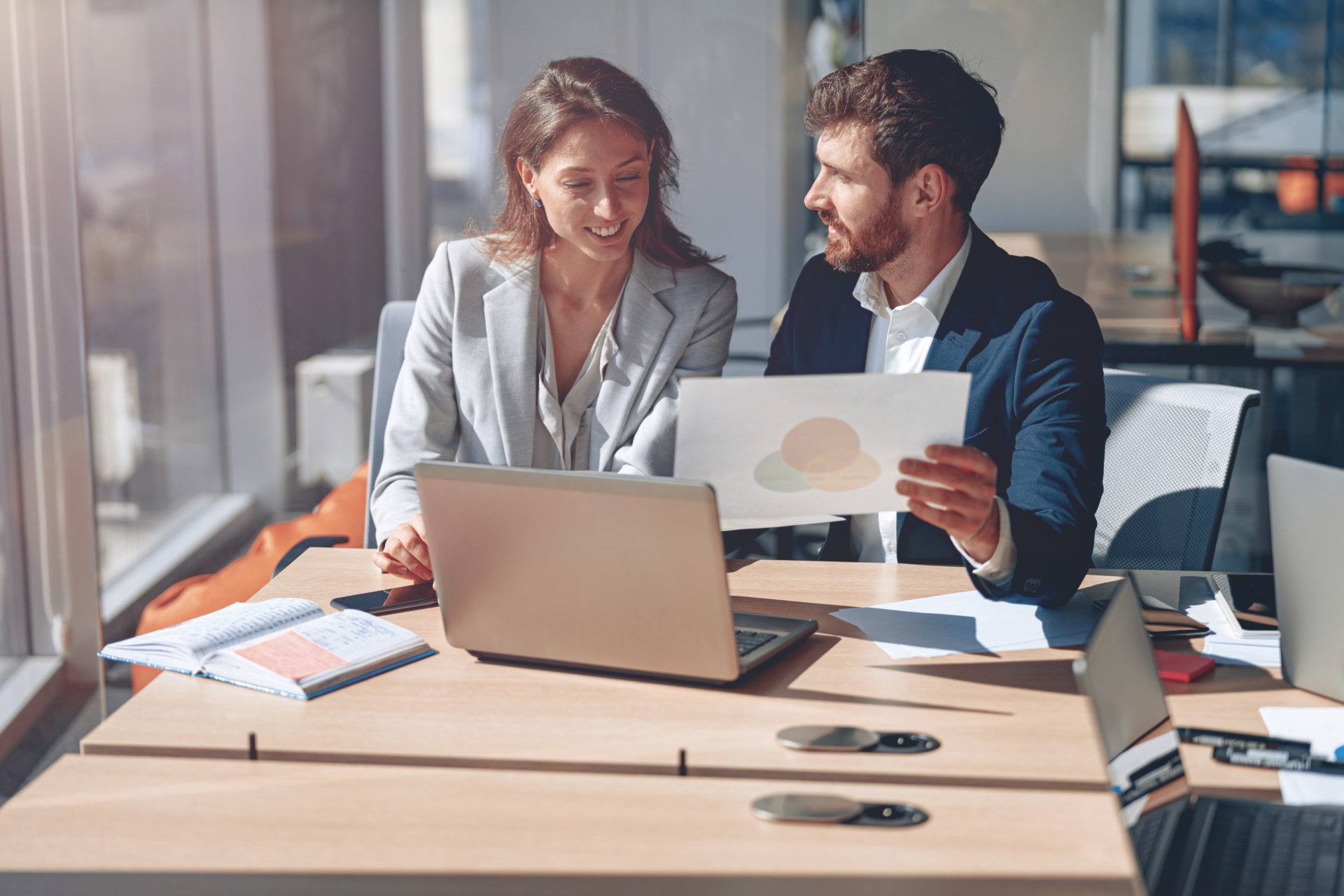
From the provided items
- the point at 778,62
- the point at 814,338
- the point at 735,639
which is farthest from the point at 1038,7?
the point at 735,639

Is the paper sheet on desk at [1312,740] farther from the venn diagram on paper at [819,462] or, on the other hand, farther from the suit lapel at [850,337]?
the suit lapel at [850,337]

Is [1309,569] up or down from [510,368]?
down

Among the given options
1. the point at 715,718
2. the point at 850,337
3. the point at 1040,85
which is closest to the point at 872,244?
the point at 850,337

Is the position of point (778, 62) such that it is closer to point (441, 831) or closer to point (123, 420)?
point (123, 420)

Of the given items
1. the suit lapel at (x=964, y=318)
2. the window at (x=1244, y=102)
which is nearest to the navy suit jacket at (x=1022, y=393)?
the suit lapel at (x=964, y=318)

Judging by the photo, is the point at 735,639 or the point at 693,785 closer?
the point at 693,785

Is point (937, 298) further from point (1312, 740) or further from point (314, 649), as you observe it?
point (314, 649)

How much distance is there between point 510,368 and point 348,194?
215 cm

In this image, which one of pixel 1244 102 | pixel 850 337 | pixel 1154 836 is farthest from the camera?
pixel 1244 102

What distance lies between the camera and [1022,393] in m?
1.77

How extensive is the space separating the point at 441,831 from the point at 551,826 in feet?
0.30

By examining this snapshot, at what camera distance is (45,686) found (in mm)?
2922

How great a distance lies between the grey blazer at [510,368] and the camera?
80.8 inches

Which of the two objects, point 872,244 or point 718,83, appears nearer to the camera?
point 872,244
